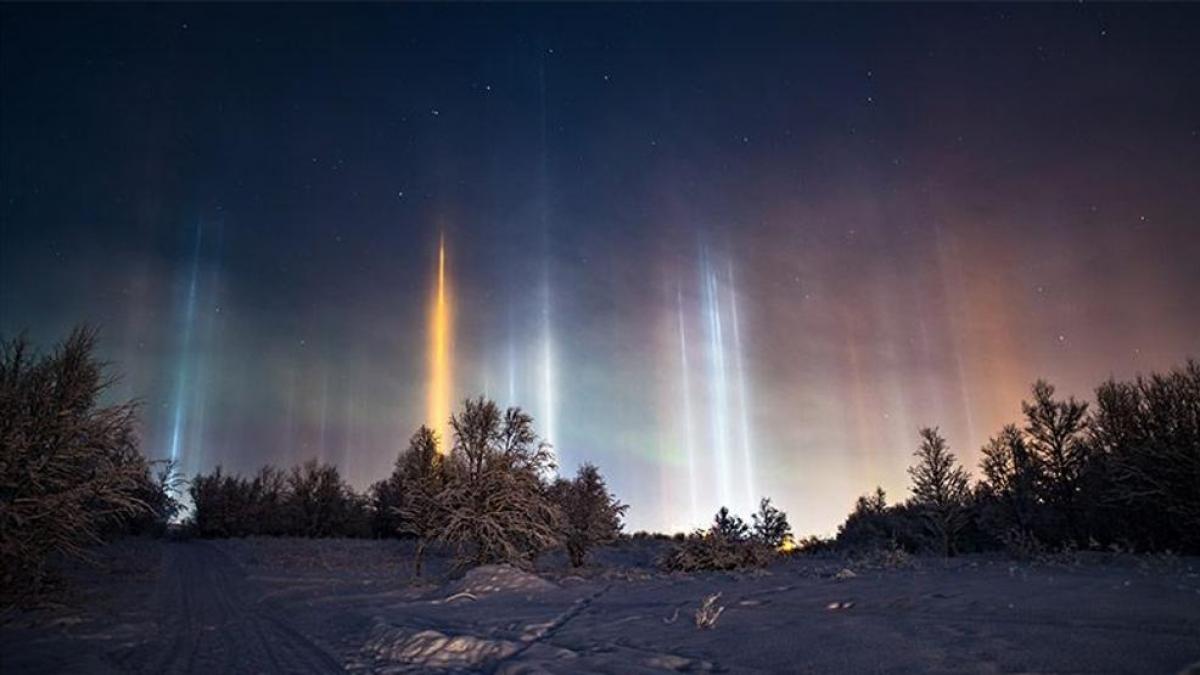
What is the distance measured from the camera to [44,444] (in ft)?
39.9

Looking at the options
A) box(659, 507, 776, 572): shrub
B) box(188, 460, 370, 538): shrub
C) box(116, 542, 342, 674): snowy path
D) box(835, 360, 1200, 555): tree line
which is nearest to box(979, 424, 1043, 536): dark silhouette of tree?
box(835, 360, 1200, 555): tree line

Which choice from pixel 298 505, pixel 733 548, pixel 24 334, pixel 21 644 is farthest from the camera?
pixel 298 505

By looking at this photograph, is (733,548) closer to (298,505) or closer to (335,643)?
(335,643)

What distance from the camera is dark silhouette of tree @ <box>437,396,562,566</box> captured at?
21.4 meters

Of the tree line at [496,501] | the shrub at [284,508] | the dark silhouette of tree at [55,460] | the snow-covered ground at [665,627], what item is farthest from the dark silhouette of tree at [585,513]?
the shrub at [284,508]

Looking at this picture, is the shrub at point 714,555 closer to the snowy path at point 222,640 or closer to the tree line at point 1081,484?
the tree line at point 1081,484

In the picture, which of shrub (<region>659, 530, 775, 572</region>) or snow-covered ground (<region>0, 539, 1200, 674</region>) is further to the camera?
shrub (<region>659, 530, 775, 572</region>)

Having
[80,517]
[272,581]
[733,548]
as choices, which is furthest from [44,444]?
[733,548]

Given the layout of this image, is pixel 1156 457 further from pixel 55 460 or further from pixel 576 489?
pixel 55 460

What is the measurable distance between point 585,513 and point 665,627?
19185mm

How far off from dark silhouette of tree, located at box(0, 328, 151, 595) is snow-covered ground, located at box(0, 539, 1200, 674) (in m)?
1.36

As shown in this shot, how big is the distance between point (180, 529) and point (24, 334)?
6483 centimetres

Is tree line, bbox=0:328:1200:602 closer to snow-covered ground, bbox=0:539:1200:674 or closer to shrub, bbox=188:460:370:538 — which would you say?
snow-covered ground, bbox=0:539:1200:674

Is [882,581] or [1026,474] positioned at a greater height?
[1026,474]
